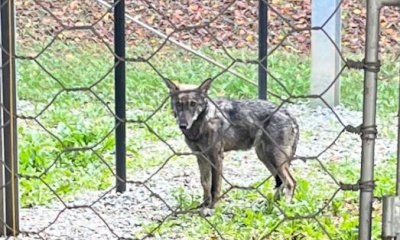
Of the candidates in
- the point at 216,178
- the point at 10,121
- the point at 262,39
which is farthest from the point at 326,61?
the point at 10,121

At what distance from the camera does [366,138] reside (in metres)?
1.42

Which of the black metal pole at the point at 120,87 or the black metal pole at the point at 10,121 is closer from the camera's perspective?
the black metal pole at the point at 10,121

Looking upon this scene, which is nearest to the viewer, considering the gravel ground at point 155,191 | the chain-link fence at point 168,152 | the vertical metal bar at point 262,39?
the chain-link fence at point 168,152

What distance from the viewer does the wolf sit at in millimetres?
2911

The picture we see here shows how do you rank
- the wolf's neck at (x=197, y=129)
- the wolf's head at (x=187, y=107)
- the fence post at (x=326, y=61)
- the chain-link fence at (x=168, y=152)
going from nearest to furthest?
the chain-link fence at (x=168, y=152), the wolf's head at (x=187, y=107), the wolf's neck at (x=197, y=129), the fence post at (x=326, y=61)

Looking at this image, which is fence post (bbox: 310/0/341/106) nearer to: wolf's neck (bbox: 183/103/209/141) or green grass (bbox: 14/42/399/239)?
green grass (bbox: 14/42/399/239)

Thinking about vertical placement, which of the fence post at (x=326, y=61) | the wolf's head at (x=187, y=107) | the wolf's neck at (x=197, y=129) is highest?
the fence post at (x=326, y=61)

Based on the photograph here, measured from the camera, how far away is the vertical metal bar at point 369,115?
4.57ft

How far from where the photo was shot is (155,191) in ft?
10.1

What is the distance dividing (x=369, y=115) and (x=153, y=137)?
94.3 inches

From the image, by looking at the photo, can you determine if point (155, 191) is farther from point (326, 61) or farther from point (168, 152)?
point (326, 61)

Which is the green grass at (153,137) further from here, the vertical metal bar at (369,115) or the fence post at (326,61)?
the vertical metal bar at (369,115)

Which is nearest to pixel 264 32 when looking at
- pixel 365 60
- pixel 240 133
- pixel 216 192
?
pixel 240 133

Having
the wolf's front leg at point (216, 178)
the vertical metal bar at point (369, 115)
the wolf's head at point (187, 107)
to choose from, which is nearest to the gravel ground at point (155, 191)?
the wolf's front leg at point (216, 178)
